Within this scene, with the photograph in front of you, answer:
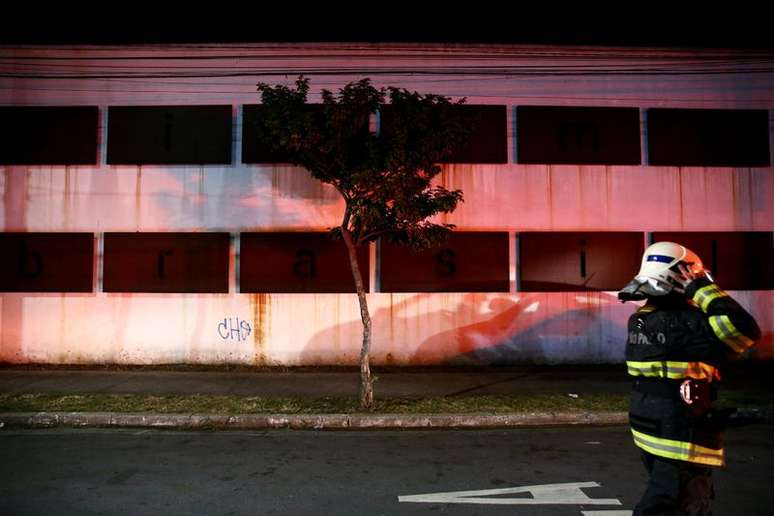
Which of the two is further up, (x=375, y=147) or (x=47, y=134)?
(x=47, y=134)

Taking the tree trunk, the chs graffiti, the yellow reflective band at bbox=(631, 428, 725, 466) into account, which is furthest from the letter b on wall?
the yellow reflective band at bbox=(631, 428, 725, 466)

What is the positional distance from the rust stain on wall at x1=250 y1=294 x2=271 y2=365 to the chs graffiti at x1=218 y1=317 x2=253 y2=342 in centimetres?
16

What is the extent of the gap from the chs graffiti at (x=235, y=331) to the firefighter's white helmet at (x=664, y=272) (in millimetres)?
9316

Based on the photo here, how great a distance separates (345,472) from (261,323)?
6.48 metres

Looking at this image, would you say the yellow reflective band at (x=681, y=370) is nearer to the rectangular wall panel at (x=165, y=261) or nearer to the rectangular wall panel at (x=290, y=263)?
the rectangular wall panel at (x=290, y=263)

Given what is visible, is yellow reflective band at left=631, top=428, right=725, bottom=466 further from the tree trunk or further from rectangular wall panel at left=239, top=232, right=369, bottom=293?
rectangular wall panel at left=239, top=232, right=369, bottom=293

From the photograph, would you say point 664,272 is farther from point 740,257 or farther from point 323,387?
point 740,257

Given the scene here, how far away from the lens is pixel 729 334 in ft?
8.14

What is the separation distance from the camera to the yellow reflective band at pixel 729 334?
8.09 feet

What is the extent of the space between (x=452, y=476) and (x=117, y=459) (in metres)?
3.34

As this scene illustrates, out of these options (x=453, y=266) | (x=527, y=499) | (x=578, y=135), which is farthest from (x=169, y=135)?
(x=527, y=499)

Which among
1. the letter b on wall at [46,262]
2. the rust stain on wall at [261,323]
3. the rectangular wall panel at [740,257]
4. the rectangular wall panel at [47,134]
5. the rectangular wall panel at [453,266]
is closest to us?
the rust stain on wall at [261,323]

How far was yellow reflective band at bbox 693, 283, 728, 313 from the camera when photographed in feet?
8.30

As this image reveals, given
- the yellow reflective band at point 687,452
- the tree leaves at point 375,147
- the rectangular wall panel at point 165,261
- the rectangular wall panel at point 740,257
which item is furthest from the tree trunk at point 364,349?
the rectangular wall panel at point 740,257
